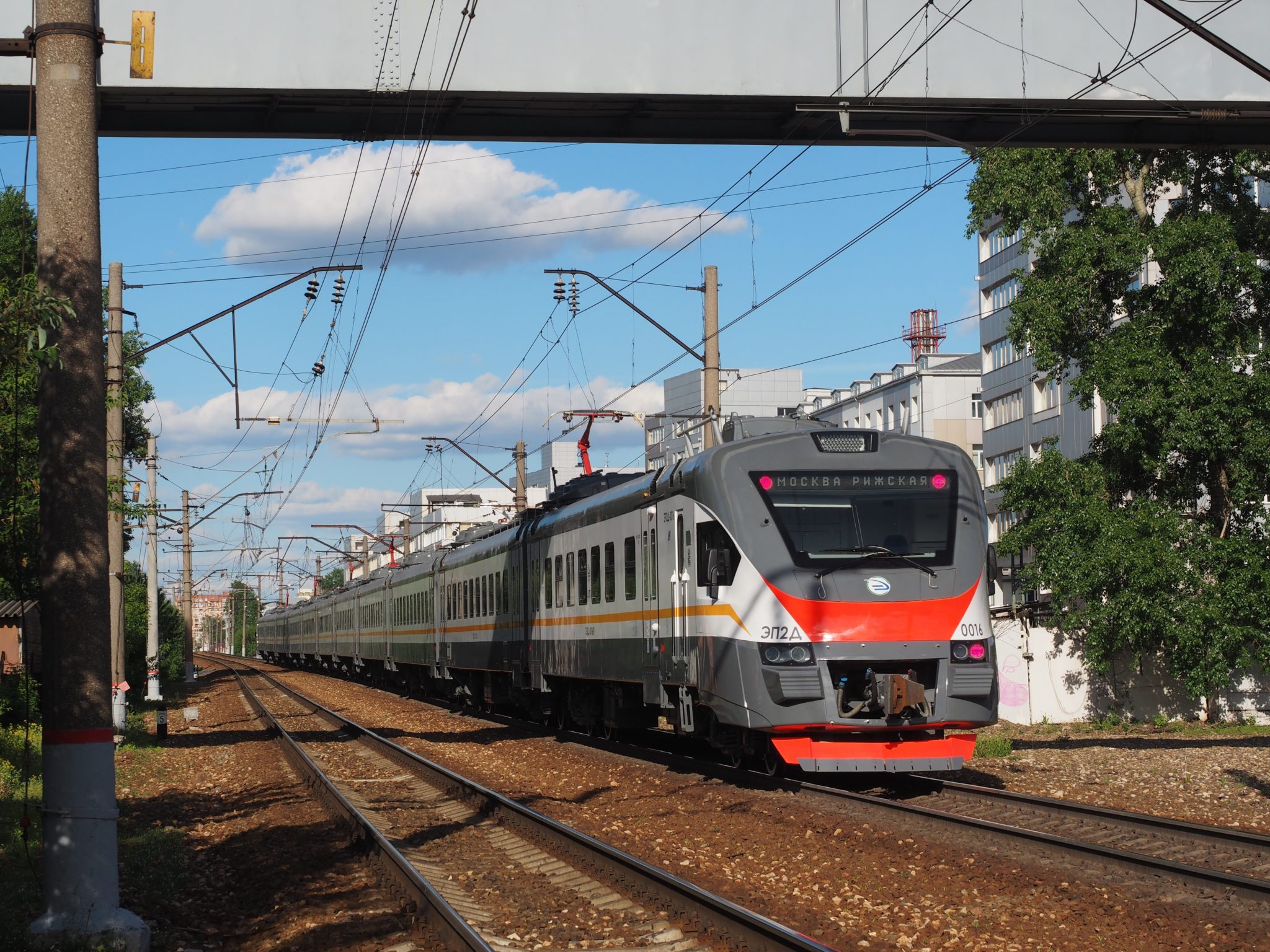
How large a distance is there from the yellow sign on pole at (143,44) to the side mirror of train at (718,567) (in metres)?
6.67

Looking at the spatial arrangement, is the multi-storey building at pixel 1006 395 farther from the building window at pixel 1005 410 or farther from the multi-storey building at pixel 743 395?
the multi-storey building at pixel 743 395

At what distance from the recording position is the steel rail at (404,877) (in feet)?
25.7

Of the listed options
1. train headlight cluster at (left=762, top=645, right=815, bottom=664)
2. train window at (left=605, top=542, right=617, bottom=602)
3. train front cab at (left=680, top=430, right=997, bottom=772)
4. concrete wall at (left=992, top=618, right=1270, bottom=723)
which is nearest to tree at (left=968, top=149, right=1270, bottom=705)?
concrete wall at (left=992, top=618, right=1270, bottom=723)

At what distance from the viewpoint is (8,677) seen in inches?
1080

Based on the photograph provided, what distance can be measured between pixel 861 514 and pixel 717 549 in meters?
1.39

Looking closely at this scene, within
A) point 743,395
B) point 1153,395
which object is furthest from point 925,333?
point 1153,395

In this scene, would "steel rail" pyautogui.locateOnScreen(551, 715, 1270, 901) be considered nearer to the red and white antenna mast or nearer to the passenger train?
the passenger train

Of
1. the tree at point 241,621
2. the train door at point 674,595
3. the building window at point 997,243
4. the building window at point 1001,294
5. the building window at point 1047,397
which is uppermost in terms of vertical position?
the building window at point 997,243

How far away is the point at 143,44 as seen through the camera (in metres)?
8.85

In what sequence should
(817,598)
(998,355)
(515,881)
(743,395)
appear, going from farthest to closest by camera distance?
(743,395) → (998,355) → (817,598) → (515,881)

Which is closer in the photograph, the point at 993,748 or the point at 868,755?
the point at 868,755

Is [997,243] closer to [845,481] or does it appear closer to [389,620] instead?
[389,620]

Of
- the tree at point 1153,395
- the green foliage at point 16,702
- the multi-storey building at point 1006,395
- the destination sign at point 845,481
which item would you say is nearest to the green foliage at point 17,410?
the green foliage at point 16,702

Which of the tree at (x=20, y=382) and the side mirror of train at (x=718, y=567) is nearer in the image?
the tree at (x=20, y=382)
